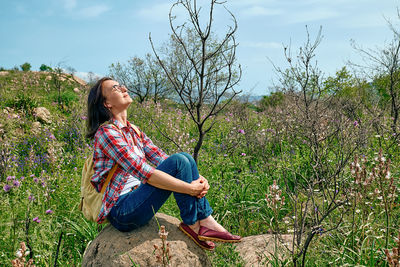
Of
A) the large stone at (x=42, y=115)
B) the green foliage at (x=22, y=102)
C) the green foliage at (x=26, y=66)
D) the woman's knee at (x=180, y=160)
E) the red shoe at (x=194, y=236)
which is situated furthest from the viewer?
the green foliage at (x=26, y=66)

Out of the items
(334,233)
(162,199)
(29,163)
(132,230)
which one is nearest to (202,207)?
(162,199)

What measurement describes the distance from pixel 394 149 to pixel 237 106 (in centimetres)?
362

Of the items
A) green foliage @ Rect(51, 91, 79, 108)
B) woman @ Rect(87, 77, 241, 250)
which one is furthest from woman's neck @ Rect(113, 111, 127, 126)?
green foliage @ Rect(51, 91, 79, 108)

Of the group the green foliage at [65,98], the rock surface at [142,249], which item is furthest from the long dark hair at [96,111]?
the green foliage at [65,98]

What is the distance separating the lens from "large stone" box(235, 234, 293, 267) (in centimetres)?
276

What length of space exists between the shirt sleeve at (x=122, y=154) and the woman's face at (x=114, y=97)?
287mm

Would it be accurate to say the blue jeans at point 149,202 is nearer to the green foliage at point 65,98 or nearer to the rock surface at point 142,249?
the rock surface at point 142,249

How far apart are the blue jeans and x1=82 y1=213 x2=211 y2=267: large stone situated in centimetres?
8

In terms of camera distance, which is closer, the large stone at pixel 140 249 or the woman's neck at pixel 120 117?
the large stone at pixel 140 249

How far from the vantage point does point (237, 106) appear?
26.7 ft

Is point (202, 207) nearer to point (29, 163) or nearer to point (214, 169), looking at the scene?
point (214, 169)

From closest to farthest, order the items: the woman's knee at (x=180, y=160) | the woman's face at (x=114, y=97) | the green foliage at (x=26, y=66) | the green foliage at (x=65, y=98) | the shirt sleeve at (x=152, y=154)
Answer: the woman's knee at (x=180, y=160), the woman's face at (x=114, y=97), the shirt sleeve at (x=152, y=154), the green foliage at (x=65, y=98), the green foliage at (x=26, y=66)

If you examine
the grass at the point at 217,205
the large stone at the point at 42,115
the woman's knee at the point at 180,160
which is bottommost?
the grass at the point at 217,205

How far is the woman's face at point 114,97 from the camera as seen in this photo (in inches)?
107
